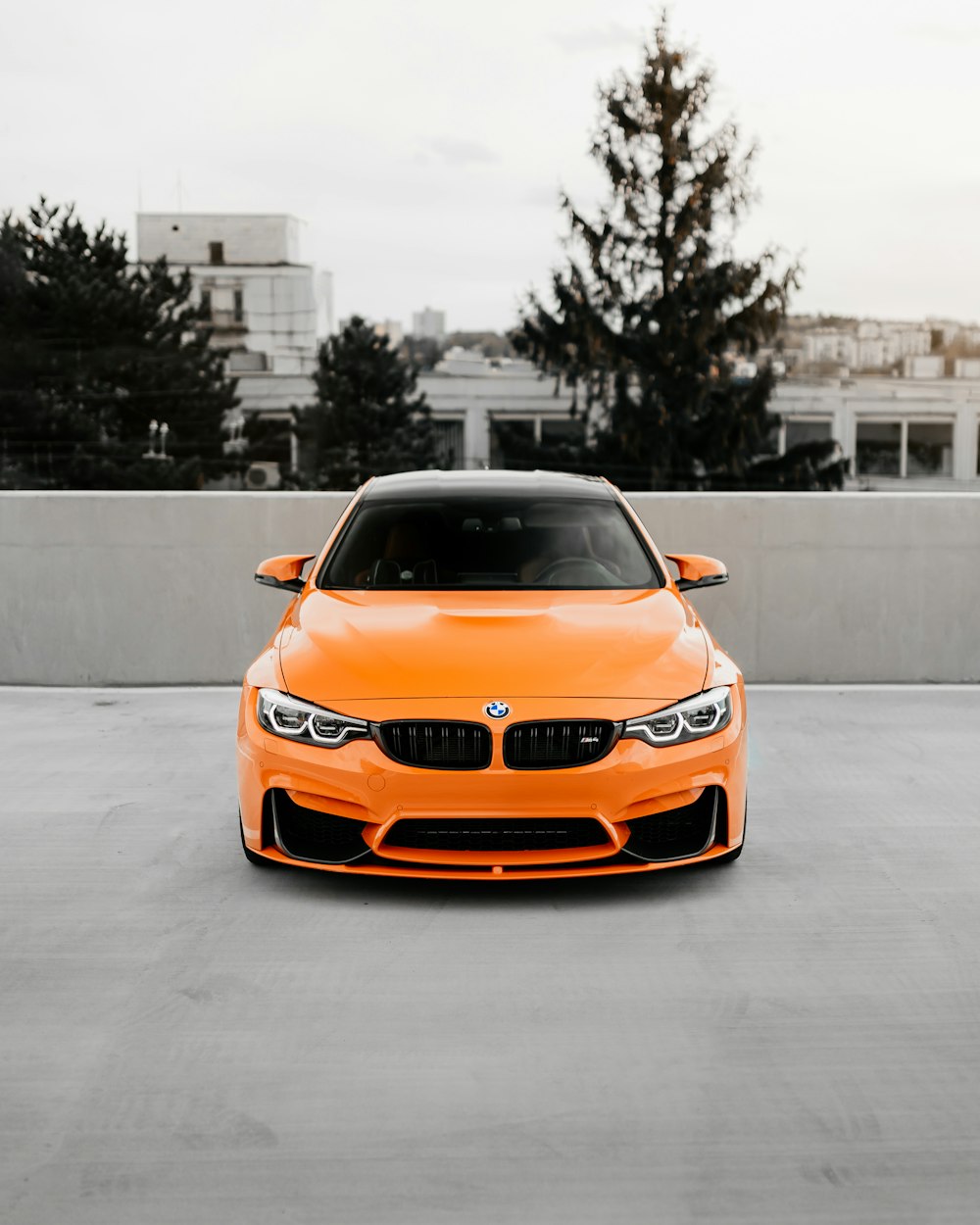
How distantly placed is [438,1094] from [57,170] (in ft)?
235

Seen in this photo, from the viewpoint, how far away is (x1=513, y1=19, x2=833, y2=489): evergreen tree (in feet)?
158

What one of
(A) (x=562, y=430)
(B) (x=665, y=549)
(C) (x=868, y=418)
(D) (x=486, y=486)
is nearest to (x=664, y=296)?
(A) (x=562, y=430)

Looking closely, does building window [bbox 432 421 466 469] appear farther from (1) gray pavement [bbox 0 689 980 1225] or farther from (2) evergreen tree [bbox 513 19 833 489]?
(1) gray pavement [bbox 0 689 980 1225]

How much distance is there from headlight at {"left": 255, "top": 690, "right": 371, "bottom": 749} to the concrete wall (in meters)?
4.39

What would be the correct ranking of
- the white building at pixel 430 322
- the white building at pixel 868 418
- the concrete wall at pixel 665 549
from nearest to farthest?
the concrete wall at pixel 665 549 < the white building at pixel 868 418 < the white building at pixel 430 322

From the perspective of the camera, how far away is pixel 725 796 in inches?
198

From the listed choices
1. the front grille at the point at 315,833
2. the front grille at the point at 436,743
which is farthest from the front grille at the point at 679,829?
the front grille at the point at 315,833

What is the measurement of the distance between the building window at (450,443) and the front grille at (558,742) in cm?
6695

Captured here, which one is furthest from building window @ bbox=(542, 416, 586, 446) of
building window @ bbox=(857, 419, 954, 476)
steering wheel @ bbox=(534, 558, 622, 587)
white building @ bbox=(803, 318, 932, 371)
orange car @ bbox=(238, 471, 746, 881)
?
orange car @ bbox=(238, 471, 746, 881)

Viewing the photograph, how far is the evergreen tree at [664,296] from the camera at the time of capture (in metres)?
48.3

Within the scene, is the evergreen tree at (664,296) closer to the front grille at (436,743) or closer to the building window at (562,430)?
the building window at (562,430)

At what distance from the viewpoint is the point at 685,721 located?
4.93m

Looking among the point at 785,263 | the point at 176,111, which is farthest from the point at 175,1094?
the point at 176,111

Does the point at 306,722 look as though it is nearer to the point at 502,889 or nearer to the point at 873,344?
the point at 502,889
